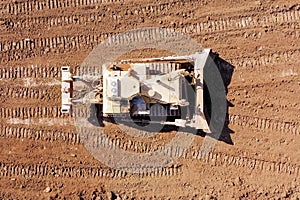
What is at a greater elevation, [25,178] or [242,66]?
[242,66]

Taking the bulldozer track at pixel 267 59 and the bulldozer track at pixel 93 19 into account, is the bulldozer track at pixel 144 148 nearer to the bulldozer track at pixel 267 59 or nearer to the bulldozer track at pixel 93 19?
the bulldozer track at pixel 267 59

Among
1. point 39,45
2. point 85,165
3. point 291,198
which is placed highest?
point 39,45

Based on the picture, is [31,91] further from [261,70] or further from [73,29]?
[261,70]

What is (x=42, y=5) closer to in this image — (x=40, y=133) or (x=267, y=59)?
(x=40, y=133)

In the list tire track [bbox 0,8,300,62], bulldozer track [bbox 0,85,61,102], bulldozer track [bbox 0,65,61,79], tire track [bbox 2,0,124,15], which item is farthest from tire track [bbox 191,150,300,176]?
tire track [bbox 2,0,124,15]

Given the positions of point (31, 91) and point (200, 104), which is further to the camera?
point (31, 91)

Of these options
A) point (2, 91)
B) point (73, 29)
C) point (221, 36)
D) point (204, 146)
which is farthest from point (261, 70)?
point (2, 91)

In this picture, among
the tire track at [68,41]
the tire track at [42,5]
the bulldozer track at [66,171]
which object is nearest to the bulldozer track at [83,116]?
the tire track at [68,41]
